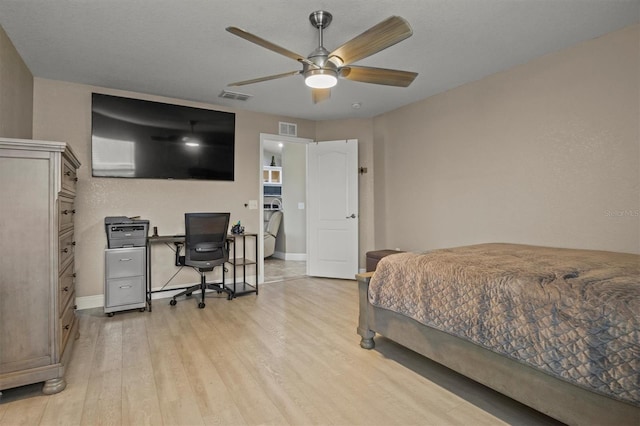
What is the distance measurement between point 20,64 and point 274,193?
17.5 ft

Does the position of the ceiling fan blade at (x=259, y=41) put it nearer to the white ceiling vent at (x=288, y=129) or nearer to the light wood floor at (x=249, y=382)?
the light wood floor at (x=249, y=382)

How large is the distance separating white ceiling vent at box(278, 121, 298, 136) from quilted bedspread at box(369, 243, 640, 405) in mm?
3240

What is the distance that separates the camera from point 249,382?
2047mm

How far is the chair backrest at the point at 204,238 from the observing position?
352cm

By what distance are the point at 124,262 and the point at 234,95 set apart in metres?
2.29

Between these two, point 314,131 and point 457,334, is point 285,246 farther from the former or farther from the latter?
point 457,334

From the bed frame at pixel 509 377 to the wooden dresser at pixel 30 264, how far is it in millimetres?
2081

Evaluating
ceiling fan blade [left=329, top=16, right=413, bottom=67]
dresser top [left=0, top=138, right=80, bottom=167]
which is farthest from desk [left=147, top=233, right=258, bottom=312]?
ceiling fan blade [left=329, top=16, right=413, bottom=67]

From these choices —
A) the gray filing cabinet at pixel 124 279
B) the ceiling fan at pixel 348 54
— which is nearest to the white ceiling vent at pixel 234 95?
the ceiling fan at pixel 348 54

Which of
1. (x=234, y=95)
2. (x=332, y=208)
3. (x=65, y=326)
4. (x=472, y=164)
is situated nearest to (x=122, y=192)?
(x=234, y=95)

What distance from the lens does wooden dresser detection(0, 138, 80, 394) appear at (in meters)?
1.85

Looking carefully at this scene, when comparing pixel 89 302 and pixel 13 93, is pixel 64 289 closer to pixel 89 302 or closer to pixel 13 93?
pixel 89 302

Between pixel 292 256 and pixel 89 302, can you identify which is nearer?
pixel 89 302

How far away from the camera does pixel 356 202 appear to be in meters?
4.94
